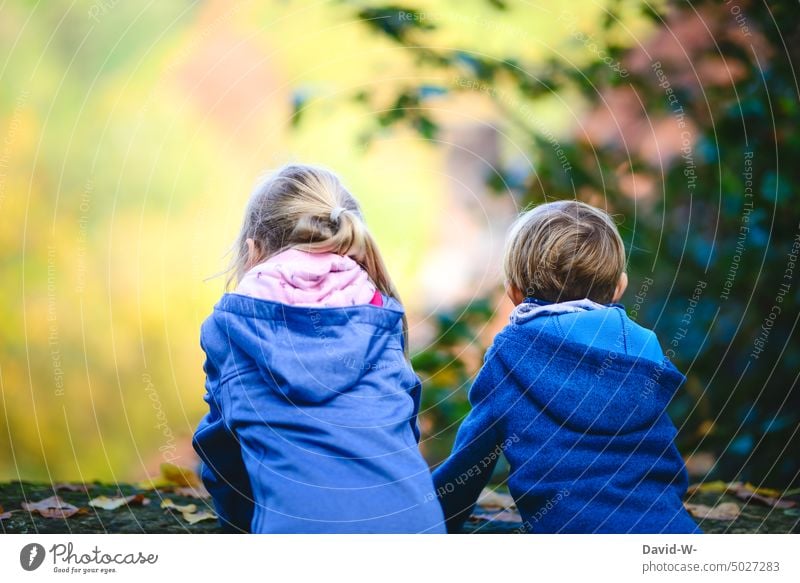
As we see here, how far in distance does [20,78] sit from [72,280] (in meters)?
0.46

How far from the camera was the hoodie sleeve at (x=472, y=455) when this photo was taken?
152 centimetres

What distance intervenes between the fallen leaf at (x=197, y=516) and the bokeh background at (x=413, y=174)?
33cm

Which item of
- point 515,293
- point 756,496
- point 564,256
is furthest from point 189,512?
point 756,496

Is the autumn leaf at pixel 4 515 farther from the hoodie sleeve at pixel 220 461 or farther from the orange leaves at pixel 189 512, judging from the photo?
the hoodie sleeve at pixel 220 461

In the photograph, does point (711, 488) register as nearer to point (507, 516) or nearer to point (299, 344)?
point (507, 516)

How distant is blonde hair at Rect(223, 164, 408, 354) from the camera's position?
155cm

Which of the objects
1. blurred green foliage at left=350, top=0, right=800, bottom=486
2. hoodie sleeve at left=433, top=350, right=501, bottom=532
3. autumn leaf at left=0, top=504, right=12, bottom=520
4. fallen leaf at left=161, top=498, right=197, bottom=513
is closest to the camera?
hoodie sleeve at left=433, top=350, right=501, bottom=532

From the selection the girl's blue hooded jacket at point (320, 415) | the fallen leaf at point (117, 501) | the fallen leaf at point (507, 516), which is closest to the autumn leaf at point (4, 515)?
the fallen leaf at point (117, 501)

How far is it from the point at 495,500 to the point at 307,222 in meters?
0.83

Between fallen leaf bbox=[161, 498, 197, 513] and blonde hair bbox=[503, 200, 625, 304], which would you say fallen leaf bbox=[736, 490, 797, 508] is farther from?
fallen leaf bbox=[161, 498, 197, 513]

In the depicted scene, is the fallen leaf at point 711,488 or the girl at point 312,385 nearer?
the girl at point 312,385

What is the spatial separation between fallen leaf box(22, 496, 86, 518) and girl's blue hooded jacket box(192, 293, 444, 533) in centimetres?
40

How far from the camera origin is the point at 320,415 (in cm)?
142

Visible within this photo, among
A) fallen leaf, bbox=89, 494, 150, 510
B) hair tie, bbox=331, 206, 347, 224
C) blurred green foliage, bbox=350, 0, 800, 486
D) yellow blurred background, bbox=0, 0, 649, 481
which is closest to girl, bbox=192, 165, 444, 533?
hair tie, bbox=331, 206, 347, 224
